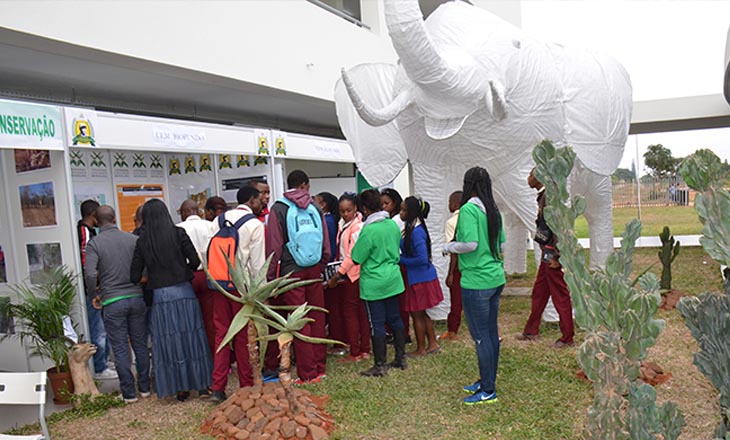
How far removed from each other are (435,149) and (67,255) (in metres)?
3.27

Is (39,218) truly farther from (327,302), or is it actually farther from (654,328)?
(654,328)

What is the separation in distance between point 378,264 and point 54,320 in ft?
8.09

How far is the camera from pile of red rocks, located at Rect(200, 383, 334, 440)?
3.25m

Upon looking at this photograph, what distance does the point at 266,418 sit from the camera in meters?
3.34

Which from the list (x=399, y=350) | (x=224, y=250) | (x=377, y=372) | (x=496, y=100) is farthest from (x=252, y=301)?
(x=496, y=100)

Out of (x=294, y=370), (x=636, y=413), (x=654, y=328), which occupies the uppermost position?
(x=654, y=328)

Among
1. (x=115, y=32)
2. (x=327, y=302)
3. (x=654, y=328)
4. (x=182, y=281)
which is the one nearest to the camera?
(x=654, y=328)

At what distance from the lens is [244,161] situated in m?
6.98

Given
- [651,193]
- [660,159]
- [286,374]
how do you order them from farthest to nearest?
[660,159]
[651,193]
[286,374]

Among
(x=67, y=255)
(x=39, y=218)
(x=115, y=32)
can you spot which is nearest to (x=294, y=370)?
(x=67, y=255)

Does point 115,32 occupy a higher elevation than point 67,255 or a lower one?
higher

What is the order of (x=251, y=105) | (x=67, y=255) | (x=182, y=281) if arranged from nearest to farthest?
(x=182, y=281), (x=67, y=255), (x=251, y=105)

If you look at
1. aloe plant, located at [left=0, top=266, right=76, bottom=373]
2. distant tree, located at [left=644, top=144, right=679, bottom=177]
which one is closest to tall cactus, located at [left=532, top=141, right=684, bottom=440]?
aloe plant, located at [left=0, top=266, right=76, bottom=373]

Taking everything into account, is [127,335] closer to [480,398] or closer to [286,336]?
[286,336]
